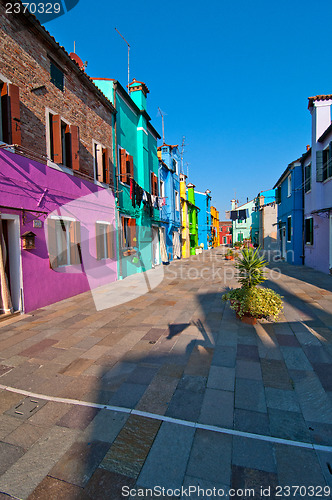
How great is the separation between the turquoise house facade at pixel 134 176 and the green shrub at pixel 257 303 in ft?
22.7

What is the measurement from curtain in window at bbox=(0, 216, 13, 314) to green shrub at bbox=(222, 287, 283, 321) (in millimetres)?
5314

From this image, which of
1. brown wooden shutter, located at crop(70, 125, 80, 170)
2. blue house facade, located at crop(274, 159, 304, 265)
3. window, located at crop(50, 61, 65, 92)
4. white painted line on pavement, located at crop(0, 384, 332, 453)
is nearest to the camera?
white painted line on pavement, located at crop(0, 384, 332, 453)

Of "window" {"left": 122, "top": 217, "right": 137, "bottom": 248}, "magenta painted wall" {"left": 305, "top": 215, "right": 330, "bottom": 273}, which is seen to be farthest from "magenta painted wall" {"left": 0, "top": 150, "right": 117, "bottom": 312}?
"magenta painted wall" {"left": 305, "top": 215, "right": 330, "bottom": 273}

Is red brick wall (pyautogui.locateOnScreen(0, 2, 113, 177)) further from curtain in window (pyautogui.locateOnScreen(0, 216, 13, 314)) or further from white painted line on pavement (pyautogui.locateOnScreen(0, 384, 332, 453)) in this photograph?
white painted line on pavement (pyautogui.locateOnScreen(0, 384, 332, 453))

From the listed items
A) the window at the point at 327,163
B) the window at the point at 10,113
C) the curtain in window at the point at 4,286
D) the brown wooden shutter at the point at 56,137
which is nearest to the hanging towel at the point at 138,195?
the brown wooden shutter at the point at 56,137

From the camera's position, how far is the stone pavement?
6.93 feet

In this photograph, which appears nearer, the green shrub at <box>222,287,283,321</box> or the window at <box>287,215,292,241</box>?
the green shrub at <box>222,287,283,321</box>

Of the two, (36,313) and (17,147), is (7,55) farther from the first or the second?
(36,313)

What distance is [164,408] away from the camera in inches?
116

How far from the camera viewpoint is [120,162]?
38.9ft

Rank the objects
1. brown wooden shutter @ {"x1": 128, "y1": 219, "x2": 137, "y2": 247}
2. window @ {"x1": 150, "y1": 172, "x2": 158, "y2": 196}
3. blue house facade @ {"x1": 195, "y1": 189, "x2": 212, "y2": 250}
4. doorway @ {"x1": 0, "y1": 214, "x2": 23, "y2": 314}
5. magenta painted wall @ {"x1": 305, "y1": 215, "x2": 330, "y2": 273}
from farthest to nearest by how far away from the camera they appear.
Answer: blue house facade @ {"x1": 195, "y1": 189, "x2": 212, "y2": 250} → window @ {"x1": 150, "y1": 172, "x2": 158, "y2": 196} → brown wooden shutter @ {"x1": 128, "y1": 219, "x2": 137, "y2": 247} → magenta painted wall @ {"x1": 305, "y1": 215, "x2": 330, "y2": 273} → doorway @ {"x1": 0, "y1": 214, "x2": 23, "y2": 314}

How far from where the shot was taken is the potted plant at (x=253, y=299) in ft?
18.6

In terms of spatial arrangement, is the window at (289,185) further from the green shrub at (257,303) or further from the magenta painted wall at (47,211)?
the green shrub at (257,303)

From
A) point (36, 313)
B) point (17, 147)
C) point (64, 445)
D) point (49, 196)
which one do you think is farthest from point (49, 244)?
point (64, 445)
